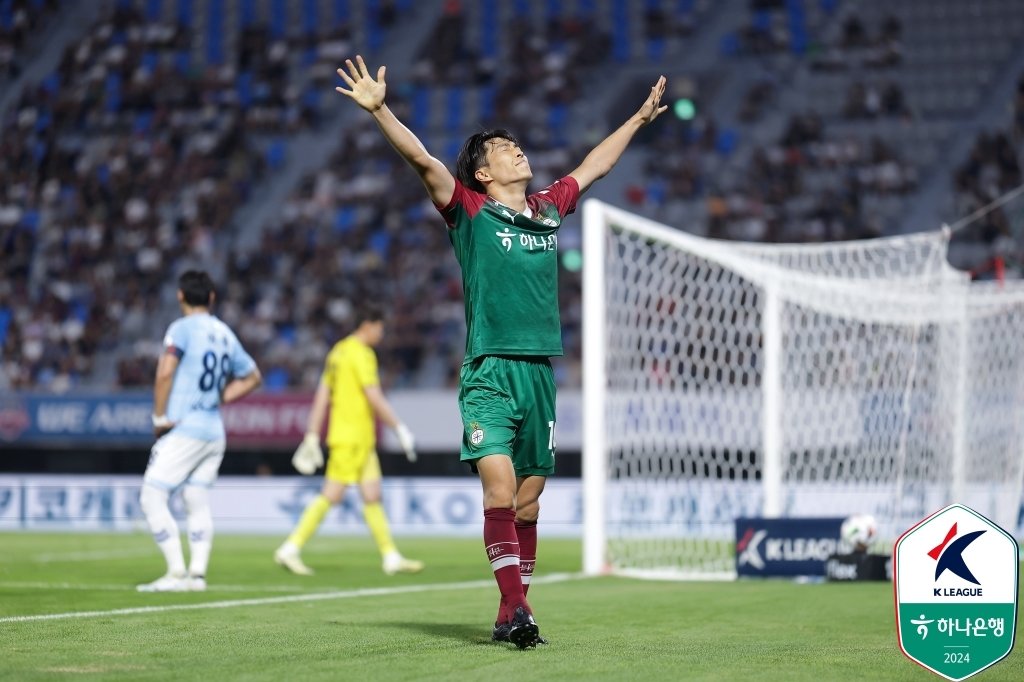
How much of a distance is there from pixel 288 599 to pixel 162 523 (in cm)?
114

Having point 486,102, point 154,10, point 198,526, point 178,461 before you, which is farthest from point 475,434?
point 154,10

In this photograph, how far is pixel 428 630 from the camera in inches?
278

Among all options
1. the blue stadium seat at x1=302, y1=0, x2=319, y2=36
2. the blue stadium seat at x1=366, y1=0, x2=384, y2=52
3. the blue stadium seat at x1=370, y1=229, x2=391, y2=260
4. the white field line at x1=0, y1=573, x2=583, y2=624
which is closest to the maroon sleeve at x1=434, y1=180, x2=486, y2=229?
the white field line at x1=0, y1=573, x2=583, y2=624

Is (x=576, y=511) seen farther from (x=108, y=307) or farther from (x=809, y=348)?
(x=108, y=307)

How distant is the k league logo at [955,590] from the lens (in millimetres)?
4789

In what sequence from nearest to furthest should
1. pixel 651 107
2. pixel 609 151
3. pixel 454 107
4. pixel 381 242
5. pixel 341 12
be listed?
pixel 609 151 < pixel 651 107 < pixel 381 242 < pixel 454 107 < pixel 341 12

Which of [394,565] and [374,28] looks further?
[374,28]

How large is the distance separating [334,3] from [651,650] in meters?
28.6

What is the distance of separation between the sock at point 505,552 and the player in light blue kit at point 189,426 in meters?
4.10

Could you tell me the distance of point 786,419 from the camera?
1566cm

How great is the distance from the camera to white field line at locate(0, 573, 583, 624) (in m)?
7.79

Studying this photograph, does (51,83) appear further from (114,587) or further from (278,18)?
(114,587)

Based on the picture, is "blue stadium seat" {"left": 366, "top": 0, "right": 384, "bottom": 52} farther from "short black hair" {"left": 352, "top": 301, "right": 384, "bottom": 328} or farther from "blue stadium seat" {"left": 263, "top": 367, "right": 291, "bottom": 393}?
"short black hair" {"left": 352, "top": 301, "right": 384, "bottom": 328}

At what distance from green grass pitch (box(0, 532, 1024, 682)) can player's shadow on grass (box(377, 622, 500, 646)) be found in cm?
1
